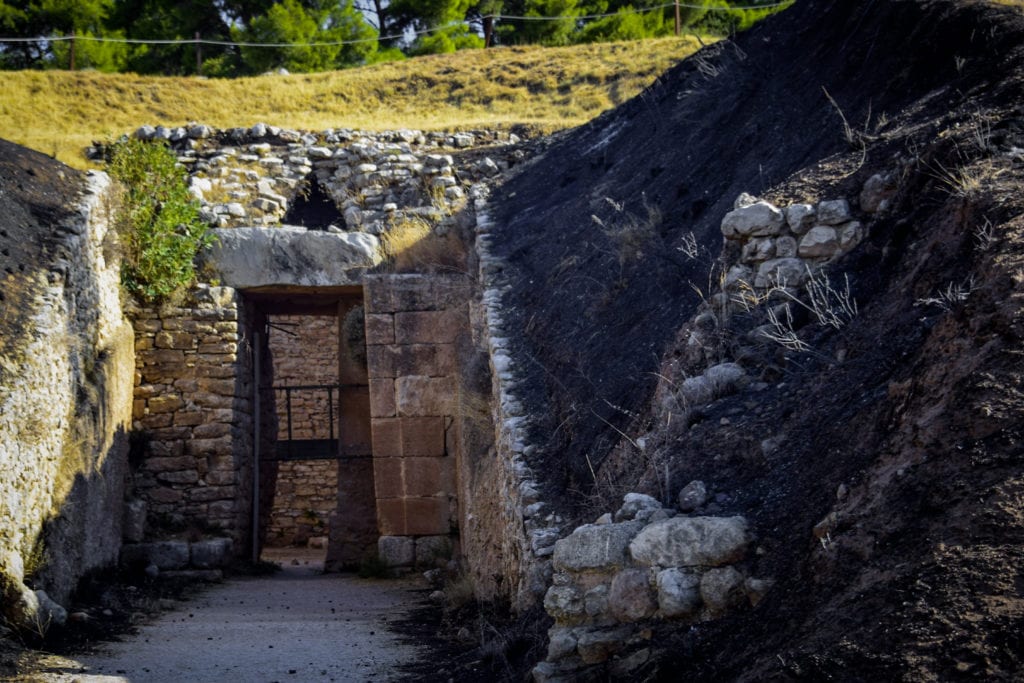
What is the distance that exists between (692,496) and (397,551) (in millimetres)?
7196

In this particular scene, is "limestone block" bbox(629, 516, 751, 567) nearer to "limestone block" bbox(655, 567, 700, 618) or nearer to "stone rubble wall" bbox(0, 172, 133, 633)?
"limestone block" bbox(655, 567, 700, 618)

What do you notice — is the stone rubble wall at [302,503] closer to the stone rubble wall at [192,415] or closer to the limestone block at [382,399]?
the stone rubble wall at [192,415]

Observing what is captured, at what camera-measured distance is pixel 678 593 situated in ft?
14.4

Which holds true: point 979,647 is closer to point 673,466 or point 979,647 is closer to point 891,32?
point 673,466

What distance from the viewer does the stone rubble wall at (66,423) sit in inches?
306

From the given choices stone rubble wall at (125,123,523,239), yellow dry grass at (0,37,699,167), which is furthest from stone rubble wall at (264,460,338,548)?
yellow dry grass at (0,37,699,167)

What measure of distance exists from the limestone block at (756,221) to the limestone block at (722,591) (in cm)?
269

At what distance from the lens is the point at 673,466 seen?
17.4 feet

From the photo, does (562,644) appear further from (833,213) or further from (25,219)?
(25,219)

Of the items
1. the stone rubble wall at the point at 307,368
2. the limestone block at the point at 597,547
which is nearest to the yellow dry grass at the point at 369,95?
the stone rubble wall at the point at 307,368

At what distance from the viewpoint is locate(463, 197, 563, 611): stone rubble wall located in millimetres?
6547

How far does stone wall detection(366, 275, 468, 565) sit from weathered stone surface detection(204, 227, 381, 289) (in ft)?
1.71

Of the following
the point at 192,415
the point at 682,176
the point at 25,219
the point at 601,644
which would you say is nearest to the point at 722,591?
the point at 601,644

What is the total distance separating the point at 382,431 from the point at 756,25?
6.21 meters
